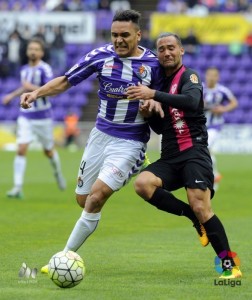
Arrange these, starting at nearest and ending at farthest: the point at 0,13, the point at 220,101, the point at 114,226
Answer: the point at 114,226 < the point at 220,101 < the point at 0,13

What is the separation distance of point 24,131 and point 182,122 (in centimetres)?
818

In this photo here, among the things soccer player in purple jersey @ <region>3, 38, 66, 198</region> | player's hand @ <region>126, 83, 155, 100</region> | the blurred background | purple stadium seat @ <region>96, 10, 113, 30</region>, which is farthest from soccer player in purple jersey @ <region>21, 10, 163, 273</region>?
purple stadium seat @ <region>96, 10, 113, 30</region>

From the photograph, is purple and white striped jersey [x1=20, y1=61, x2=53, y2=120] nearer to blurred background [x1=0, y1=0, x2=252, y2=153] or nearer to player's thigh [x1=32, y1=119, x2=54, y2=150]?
player's thigh [x1=32, y1=119, x2=54, y2=150]

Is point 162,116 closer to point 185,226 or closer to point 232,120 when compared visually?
point 185,226

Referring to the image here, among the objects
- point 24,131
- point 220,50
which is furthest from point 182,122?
point 220,50

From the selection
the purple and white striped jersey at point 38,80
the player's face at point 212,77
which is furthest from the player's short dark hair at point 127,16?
the player's face at point 212,77

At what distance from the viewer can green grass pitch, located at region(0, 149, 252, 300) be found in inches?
288

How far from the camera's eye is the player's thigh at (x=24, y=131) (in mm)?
16203

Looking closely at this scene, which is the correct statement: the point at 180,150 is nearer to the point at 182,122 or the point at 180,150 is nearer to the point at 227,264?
the point at 182,122

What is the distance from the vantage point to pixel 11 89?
35.5 m

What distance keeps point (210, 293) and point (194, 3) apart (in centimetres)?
2890

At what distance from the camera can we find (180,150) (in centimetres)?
838

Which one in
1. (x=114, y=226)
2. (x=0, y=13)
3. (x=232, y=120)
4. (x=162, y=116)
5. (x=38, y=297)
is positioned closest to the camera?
(x=38, y=297)

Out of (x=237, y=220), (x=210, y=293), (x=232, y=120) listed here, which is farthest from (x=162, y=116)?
(x=232, y=120)
